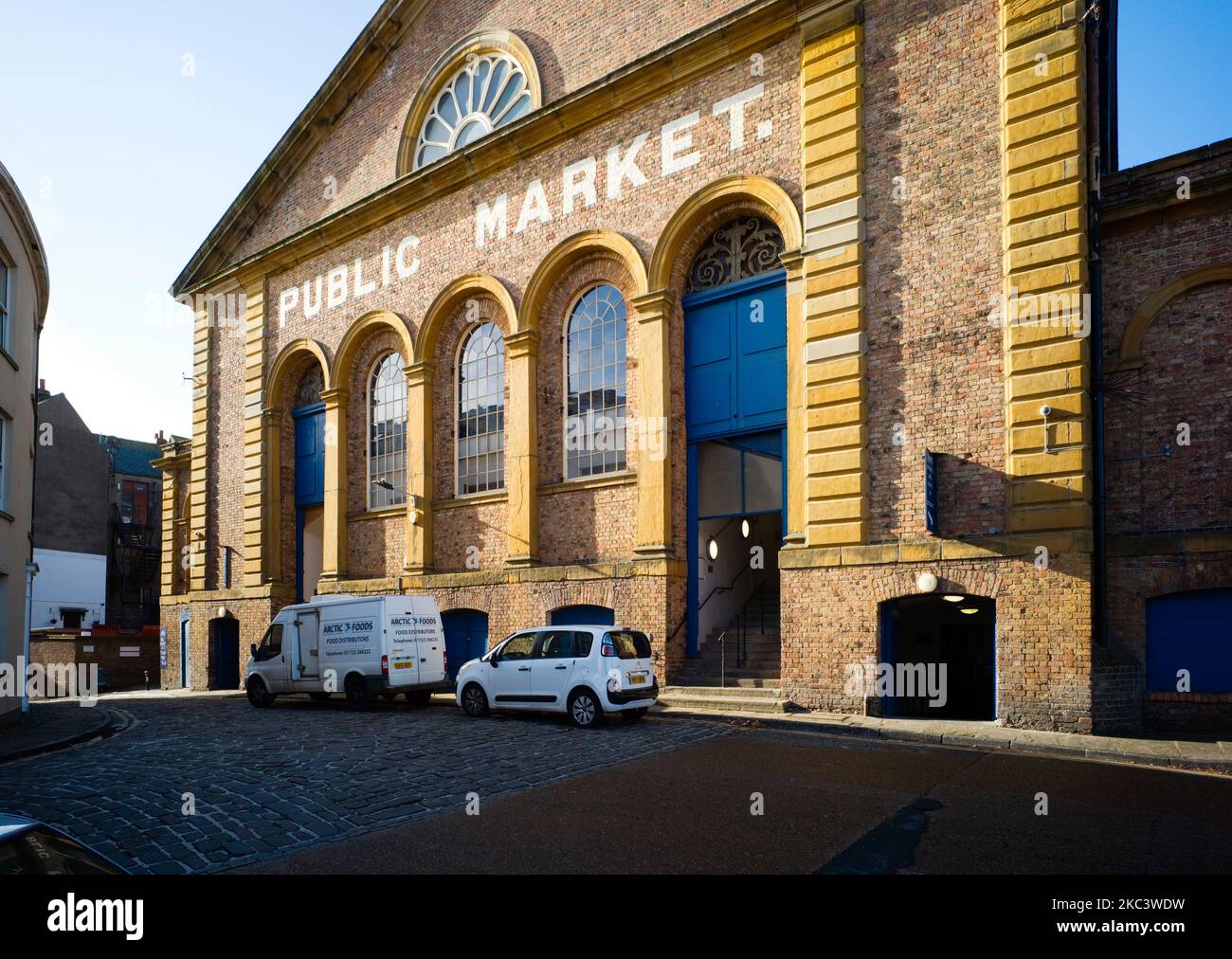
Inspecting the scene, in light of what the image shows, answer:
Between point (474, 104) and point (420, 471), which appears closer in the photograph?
point (420, 471)

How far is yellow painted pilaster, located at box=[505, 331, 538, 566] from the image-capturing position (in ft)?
65.0

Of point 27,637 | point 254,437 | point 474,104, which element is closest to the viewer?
point 27,637

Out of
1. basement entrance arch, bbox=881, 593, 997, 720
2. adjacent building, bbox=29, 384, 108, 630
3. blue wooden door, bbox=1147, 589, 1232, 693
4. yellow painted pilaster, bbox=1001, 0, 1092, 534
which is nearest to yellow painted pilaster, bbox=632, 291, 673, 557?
basement entrance arch, bbox=881, 593, 997, 720

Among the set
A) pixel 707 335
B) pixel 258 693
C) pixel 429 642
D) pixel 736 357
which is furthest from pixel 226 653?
pixel 736 357

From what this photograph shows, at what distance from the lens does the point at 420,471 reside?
22328 mm

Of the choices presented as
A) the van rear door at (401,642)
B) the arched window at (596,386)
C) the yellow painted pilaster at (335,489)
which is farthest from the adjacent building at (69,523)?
the arched window at (596,386)

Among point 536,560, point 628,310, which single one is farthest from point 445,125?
point 536,560

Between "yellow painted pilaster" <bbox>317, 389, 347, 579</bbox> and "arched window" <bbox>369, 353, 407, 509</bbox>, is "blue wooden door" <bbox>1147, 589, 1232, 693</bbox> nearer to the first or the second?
"arched window" <bbox>369, 353, 407, 509</bbox>

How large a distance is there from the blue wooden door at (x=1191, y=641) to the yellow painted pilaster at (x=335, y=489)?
62.1ft

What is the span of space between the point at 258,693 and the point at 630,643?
983 centimetres

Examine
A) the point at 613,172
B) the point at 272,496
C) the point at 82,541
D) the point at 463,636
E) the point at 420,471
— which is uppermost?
the point at 613,172

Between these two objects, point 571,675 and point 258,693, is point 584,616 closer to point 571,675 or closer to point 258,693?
point 571,675

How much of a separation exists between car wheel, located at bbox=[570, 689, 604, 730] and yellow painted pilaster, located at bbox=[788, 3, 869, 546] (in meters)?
4.51
